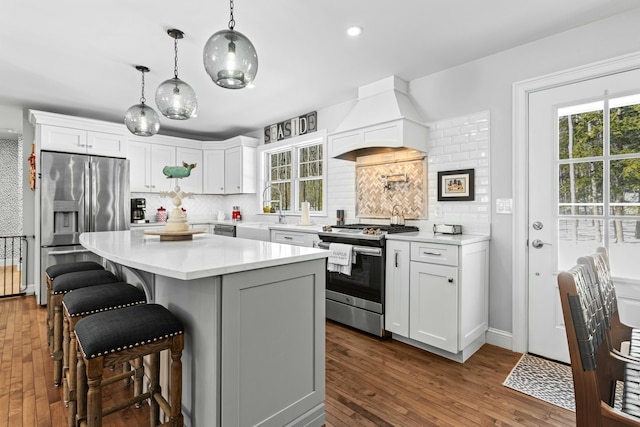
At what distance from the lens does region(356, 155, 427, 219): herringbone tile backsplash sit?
3457 millimetres

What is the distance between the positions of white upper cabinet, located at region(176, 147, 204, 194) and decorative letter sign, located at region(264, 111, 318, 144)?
135cm

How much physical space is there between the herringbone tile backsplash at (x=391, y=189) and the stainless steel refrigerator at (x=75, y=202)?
11.2 feet

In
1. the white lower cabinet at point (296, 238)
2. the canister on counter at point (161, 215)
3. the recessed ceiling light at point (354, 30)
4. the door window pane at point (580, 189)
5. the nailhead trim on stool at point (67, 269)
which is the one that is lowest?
the nailhead trim on stool at point (67, 269)

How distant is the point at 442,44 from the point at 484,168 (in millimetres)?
1149

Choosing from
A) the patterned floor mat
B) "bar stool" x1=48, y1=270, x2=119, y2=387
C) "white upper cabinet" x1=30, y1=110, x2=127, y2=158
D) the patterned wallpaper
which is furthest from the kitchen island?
the patterned wallpaper

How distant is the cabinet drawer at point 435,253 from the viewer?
2.58 m

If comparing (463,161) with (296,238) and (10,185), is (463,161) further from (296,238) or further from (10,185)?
(10,185)

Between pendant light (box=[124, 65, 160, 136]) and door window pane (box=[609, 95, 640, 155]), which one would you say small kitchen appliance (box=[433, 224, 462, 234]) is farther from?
pendant light (box=[124, 65, 160, 136])

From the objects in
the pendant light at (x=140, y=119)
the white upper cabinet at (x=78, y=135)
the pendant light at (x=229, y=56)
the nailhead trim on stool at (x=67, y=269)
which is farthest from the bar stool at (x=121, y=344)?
the white upper cabinet at (x=78, y=135)

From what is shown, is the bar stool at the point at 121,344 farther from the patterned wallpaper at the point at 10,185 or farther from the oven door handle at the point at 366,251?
the patterned wallpaper at the point at 10,185

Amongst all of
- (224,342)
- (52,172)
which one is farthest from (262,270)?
(52,172)

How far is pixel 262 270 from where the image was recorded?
5.12ft

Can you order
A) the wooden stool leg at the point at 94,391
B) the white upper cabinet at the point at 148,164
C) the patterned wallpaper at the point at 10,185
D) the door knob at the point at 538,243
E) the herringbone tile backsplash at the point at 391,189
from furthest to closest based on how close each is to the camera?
the patterned wallpaper at the point at 10,185 < the white upper cabinet at the point at 148,164 < the herringbone tile backsplash at the point at 391,189 < the door knob at the point at 538,243 < the wooden stool leg at the point at 94,391

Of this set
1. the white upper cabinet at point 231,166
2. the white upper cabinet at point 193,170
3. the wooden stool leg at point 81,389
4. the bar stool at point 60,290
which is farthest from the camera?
the white upper cabinet at point 193,170
